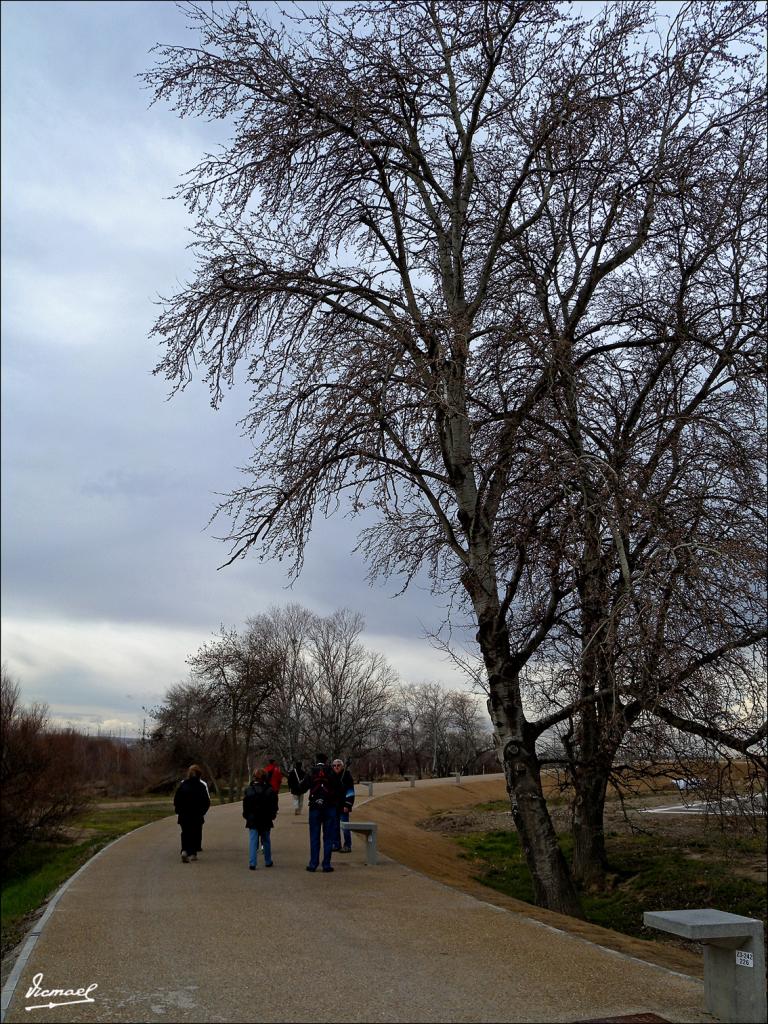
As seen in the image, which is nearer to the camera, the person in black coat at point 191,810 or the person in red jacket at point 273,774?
the person in black coat at point 191,810

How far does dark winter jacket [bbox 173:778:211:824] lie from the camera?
50.8 ft

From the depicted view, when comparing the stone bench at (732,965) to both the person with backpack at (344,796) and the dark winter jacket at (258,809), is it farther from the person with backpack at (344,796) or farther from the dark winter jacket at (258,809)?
the person with backpack at (344,796)

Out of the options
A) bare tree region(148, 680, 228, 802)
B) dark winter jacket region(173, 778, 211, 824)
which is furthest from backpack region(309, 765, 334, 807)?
bare tree region(148, 680, 228, 802)

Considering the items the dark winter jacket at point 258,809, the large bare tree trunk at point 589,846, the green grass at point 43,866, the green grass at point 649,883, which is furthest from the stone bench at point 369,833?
the green grass at point 43,866

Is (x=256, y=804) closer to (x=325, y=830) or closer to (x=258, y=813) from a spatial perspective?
(x=258, y=813)

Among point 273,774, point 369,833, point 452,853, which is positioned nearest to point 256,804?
point 369,833

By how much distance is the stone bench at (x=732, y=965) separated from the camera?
620 centimetres

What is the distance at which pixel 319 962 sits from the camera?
764cm

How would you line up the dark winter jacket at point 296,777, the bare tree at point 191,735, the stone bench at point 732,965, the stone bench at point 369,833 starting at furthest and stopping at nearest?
the bare tree at point 191,735 → the dark winter jacket at point 296,777 → the stone bench at point 369,833 → the stone bench at point 732,965

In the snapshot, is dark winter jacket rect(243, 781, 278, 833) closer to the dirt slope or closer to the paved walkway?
Result: the paved walkway

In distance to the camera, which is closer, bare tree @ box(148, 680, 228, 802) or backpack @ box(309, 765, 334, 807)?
backpack @ box(309, 765, 334, 807)

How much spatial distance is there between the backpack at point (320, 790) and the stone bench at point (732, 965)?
817cm

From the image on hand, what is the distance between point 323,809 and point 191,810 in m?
2.89

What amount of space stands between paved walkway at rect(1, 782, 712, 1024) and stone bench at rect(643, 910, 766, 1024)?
19cm
